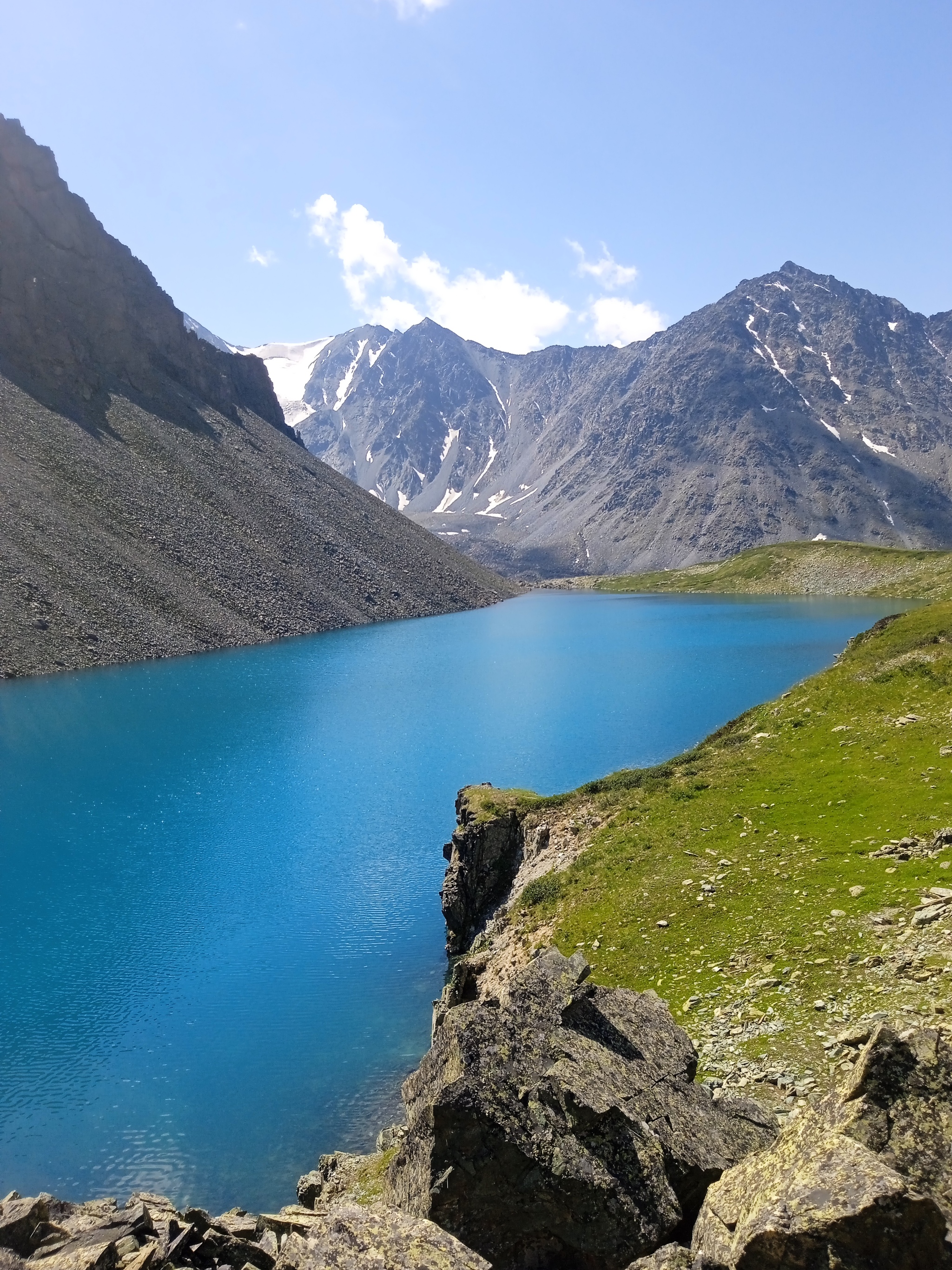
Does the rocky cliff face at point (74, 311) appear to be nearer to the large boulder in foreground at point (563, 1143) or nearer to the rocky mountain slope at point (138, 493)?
the rocky mountain slope at point (138, 493)

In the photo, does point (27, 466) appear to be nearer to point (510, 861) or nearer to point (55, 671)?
point (55, 671)

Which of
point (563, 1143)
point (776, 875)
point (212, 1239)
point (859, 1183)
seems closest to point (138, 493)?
point (776, 875)

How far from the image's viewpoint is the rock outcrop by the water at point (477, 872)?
28953mm

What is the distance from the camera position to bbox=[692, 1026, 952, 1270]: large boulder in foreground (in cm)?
636

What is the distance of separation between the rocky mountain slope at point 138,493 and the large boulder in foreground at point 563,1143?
9724cm

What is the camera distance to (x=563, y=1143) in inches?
377

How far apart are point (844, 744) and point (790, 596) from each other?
16925 cm

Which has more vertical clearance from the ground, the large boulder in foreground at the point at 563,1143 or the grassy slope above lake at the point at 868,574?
the grassy slope above lake at the point at 868,574

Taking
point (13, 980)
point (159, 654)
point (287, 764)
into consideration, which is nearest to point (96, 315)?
point (159, 654)

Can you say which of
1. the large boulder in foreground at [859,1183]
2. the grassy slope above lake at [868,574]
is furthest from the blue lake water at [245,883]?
the grassy slope above lake at [868,574]

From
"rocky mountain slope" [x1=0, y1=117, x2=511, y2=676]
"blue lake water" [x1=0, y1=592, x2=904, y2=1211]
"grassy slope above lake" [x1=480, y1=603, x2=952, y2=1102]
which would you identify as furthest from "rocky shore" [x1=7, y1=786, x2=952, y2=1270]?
"rocky mountain slope" [x1=0, y1=117, x2=511, y2=676]

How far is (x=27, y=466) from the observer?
118375 mm

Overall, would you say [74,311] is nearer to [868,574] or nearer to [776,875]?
[776,875]

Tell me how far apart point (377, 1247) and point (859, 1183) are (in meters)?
4.84
